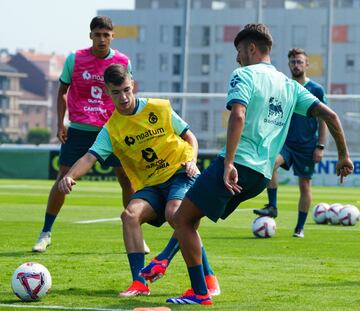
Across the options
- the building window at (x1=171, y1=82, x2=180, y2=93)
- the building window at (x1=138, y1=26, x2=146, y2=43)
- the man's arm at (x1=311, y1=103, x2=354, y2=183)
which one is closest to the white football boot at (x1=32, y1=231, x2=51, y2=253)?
the man's arm at (x1=311, y1=103, x2=354, y2=183)

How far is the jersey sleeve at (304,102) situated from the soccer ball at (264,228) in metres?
6.01

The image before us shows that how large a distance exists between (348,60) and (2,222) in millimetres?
100326

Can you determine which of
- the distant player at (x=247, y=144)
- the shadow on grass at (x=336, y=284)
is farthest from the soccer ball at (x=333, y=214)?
the distant player at (x=247, y=144)

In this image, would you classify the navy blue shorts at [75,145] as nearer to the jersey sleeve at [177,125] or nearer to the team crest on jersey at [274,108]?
the jersey sleeve at [177,125]

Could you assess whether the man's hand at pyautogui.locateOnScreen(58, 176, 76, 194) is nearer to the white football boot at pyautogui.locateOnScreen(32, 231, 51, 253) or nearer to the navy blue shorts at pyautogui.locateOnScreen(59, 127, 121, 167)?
the white football boot at pyautogui.locateOnScreen(32, 231, 51, 253)

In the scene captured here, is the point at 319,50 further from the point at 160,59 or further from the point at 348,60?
→ the point at 160,59

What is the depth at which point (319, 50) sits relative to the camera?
4498 inches

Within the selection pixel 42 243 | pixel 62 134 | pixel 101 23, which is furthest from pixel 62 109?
pixel 42 243

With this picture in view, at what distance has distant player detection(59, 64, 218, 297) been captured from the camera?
9148 millimetres

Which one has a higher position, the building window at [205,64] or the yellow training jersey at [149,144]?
the building window at [205,64]

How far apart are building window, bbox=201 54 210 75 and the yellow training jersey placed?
11119 cm

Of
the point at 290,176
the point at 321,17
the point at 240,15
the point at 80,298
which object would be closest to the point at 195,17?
the point at 240,15

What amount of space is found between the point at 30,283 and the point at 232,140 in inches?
73.8

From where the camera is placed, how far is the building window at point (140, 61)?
123 metres
